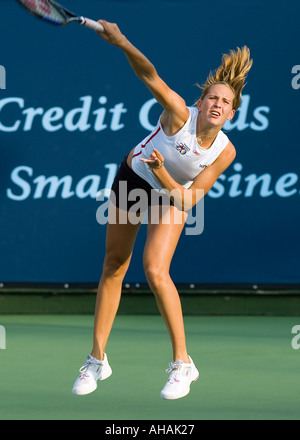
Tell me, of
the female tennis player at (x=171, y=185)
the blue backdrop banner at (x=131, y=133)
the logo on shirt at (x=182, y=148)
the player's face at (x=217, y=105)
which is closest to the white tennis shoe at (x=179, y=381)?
the female tennis player at (x=171, y=185)

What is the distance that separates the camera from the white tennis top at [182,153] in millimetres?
4199

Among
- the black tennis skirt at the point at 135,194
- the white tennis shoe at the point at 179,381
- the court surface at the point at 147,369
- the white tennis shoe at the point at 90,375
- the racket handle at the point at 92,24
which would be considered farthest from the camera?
the black tennis skirt at the point at 135,194

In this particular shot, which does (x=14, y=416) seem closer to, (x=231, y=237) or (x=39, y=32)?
(x=231, y=237)

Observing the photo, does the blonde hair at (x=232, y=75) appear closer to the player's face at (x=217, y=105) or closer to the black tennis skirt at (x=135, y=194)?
the player's face at (x=217, y=105)

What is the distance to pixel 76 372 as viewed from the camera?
4883 mm

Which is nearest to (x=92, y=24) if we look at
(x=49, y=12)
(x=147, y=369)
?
(x=49, y=12)

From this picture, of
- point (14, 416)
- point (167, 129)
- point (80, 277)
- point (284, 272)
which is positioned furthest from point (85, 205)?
point (14, 416)

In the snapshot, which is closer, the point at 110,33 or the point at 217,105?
the point at 110,33

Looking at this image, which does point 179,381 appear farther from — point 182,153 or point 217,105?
point 217,105

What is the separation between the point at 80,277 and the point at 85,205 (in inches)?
22.6

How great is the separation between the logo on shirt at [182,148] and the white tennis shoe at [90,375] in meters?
1.13

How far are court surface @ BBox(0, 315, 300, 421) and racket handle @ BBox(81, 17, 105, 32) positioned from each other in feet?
5.35

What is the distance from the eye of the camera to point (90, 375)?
4.34 metres

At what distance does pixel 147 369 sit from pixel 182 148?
143cm
